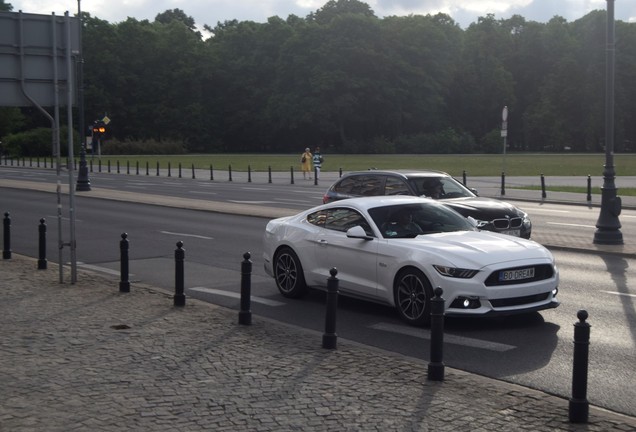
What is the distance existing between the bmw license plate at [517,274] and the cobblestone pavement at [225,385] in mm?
1846

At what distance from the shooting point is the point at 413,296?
1034cm

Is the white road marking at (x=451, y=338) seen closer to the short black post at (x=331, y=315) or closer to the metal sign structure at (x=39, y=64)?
the short black post at (x=331, y=315)

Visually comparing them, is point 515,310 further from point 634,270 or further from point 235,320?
point 634,270

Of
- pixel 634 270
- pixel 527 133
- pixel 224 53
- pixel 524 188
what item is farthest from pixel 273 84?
pixel 634 270

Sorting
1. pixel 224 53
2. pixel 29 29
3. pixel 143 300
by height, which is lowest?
pixel 143 300

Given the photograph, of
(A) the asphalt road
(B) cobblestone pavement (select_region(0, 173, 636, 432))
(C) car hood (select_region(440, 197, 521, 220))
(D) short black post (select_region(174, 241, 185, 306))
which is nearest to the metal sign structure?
(D) short black post (select_region(174, 241, 185, 306))

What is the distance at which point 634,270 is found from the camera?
14.8 metres

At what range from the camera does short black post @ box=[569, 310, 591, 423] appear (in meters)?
6.62

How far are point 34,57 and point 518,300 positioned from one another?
26.2 feet

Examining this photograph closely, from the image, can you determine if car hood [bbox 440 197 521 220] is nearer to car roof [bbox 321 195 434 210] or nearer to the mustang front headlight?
car roof [bbox 321 195 434 210]

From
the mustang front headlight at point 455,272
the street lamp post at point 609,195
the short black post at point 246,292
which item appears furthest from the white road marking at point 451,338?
the street lamp post at point 609,195

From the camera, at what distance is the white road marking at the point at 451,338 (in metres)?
9.33

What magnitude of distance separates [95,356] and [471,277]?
160 inches

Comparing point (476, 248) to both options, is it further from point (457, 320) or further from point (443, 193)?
point (443, 193)
